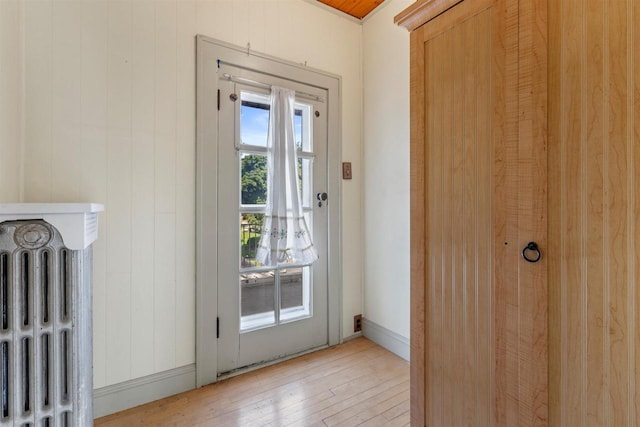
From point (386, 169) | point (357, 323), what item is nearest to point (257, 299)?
point (357, 323)

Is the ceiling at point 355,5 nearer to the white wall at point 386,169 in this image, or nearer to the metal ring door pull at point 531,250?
the white wall at point 386,169

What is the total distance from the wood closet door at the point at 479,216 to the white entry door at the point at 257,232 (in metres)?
1.09

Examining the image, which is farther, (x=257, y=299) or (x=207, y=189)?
(x=257, y=299)

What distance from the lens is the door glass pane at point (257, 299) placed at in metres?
1.92

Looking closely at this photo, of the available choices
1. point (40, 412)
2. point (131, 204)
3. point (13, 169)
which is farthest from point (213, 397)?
point (13, 169)

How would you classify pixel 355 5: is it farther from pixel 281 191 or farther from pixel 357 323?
pixel 357 323

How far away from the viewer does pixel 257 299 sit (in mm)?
1972

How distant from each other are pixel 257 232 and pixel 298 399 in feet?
3.36

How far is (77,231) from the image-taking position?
3.32 feet

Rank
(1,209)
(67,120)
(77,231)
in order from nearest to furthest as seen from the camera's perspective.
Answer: (1,209) → (77,231) → (67,120)

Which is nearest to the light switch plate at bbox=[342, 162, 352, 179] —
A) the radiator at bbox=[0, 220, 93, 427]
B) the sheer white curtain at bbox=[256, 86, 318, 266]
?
the sheer white curtain at bbox=[256, 86, 318, 266]
